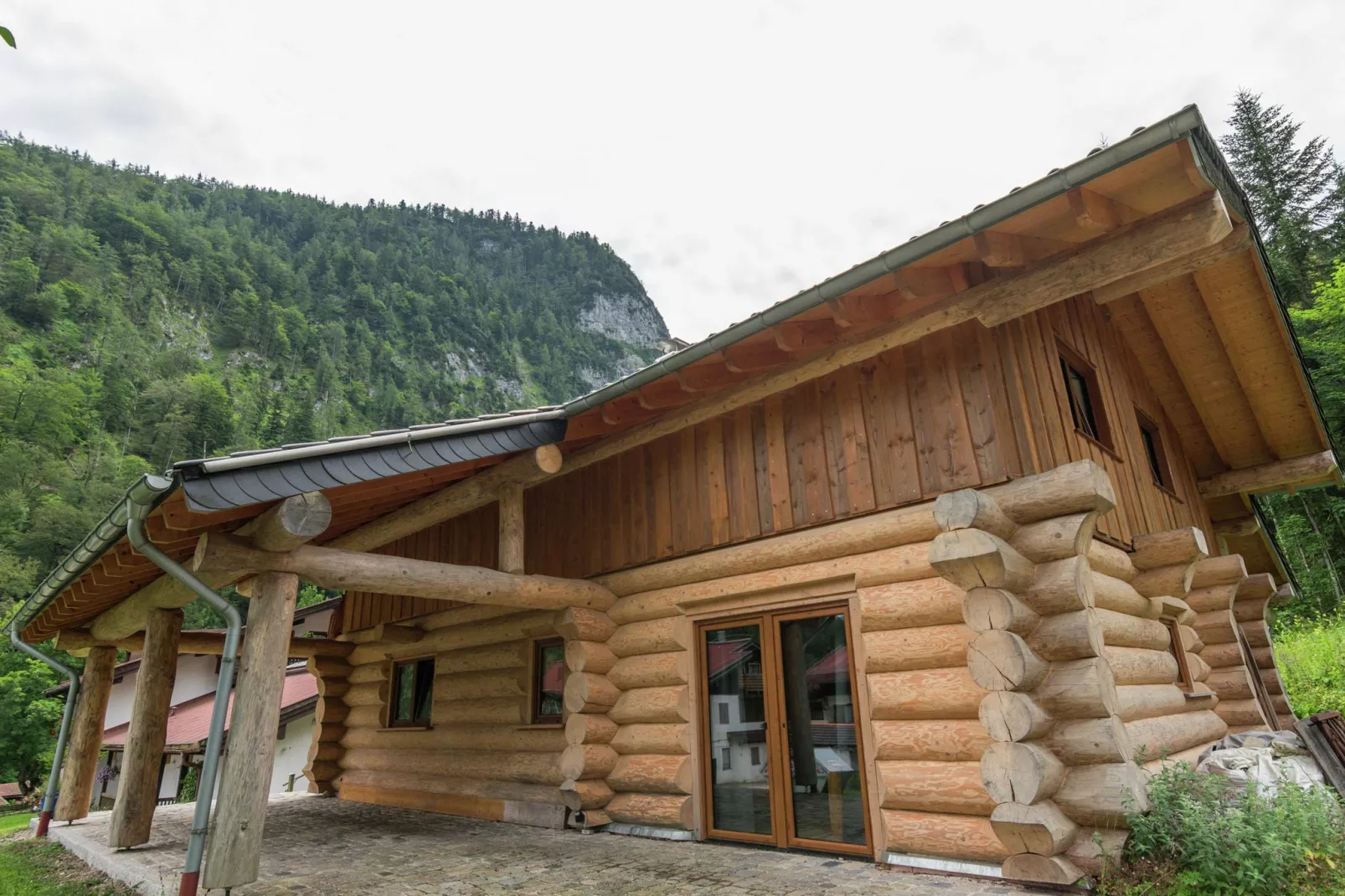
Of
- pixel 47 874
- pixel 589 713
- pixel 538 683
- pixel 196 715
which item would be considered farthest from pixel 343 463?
pixel 196 715

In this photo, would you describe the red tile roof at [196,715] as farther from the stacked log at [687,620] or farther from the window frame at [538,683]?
the stacked log at [687,620]

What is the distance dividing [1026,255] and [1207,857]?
12.9 ft

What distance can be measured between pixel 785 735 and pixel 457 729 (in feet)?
18.2

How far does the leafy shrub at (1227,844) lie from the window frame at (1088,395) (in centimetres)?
279

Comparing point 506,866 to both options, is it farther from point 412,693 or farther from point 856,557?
point 412,693

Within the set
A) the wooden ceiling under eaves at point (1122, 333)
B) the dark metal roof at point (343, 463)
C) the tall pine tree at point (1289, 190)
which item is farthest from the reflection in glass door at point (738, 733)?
the tall pine tree at point (1289, 190)

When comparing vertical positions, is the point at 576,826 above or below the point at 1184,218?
below

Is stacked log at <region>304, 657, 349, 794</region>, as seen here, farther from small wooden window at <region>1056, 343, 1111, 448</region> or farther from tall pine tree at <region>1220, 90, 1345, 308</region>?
tall pine tree at <region>1220, 90, 1345, 308</region>

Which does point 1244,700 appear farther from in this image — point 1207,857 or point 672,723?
point 672,723

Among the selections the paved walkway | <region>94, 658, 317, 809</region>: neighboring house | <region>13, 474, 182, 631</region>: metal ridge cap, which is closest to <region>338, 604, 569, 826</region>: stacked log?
the paved walkway

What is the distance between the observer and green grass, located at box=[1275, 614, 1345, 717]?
996 centimetres

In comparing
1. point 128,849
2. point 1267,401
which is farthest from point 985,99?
point 128,849

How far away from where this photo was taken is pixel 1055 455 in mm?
5375

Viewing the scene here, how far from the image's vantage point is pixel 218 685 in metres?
4.90
